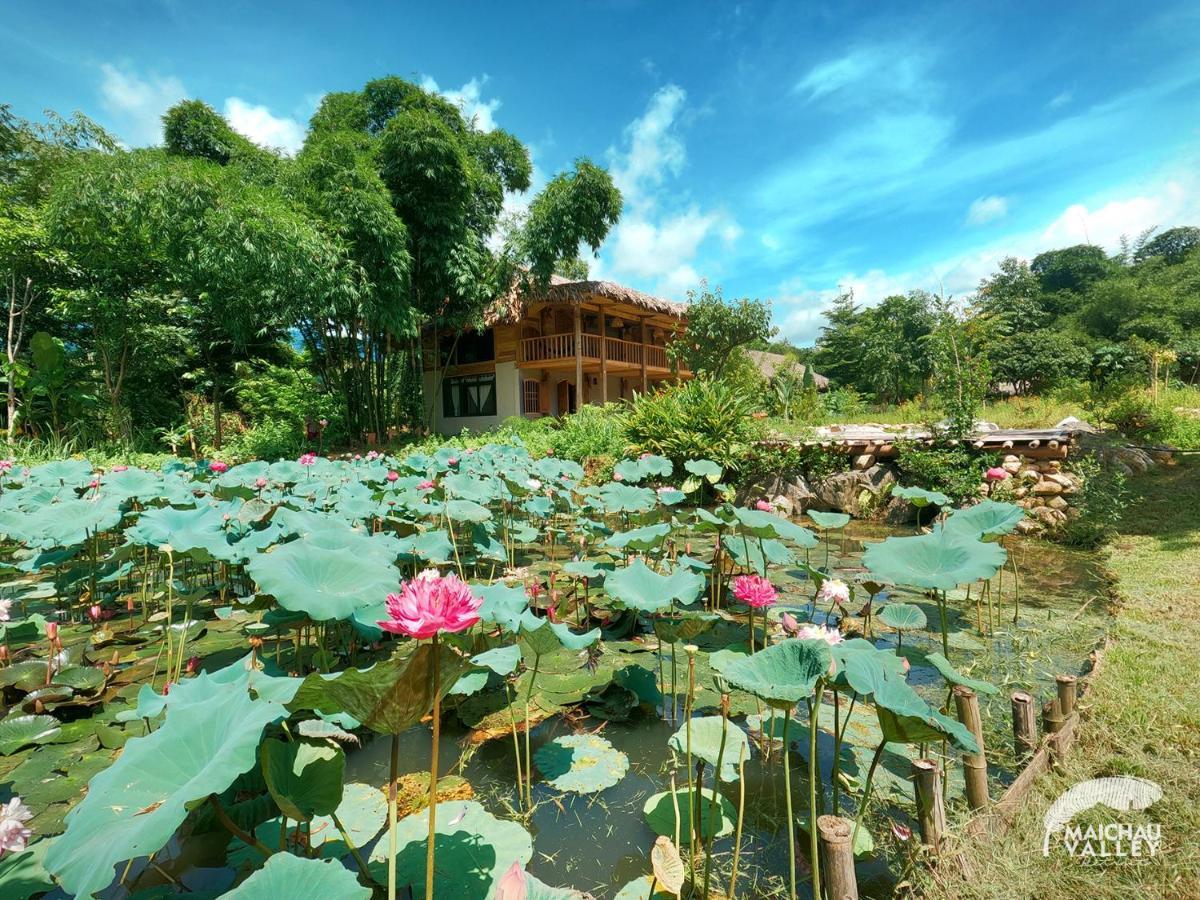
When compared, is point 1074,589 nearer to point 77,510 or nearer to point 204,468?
point 77,510

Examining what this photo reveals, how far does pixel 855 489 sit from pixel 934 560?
5.16 meters

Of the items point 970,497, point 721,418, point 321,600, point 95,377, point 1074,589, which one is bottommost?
point 1074,589

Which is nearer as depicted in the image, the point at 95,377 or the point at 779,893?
the point at 779,893

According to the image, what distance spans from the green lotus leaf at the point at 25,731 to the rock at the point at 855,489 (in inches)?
257

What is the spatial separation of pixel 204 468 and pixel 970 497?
7.47 meters

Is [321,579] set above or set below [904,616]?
above

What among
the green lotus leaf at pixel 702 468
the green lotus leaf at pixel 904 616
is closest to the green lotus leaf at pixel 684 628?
the green lotus leaf at pixel 904 616

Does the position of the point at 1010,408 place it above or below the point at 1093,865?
above

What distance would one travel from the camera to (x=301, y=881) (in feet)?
2.47

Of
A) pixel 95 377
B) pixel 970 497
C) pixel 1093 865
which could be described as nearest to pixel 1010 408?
→ pixel 970 497

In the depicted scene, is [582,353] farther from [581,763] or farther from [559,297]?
[581,763]

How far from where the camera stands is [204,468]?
502cm

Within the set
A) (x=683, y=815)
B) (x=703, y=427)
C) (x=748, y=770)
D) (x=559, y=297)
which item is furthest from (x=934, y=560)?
(x=559, y=297)

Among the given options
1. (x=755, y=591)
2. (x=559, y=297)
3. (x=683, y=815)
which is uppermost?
(x=559, y=297)
